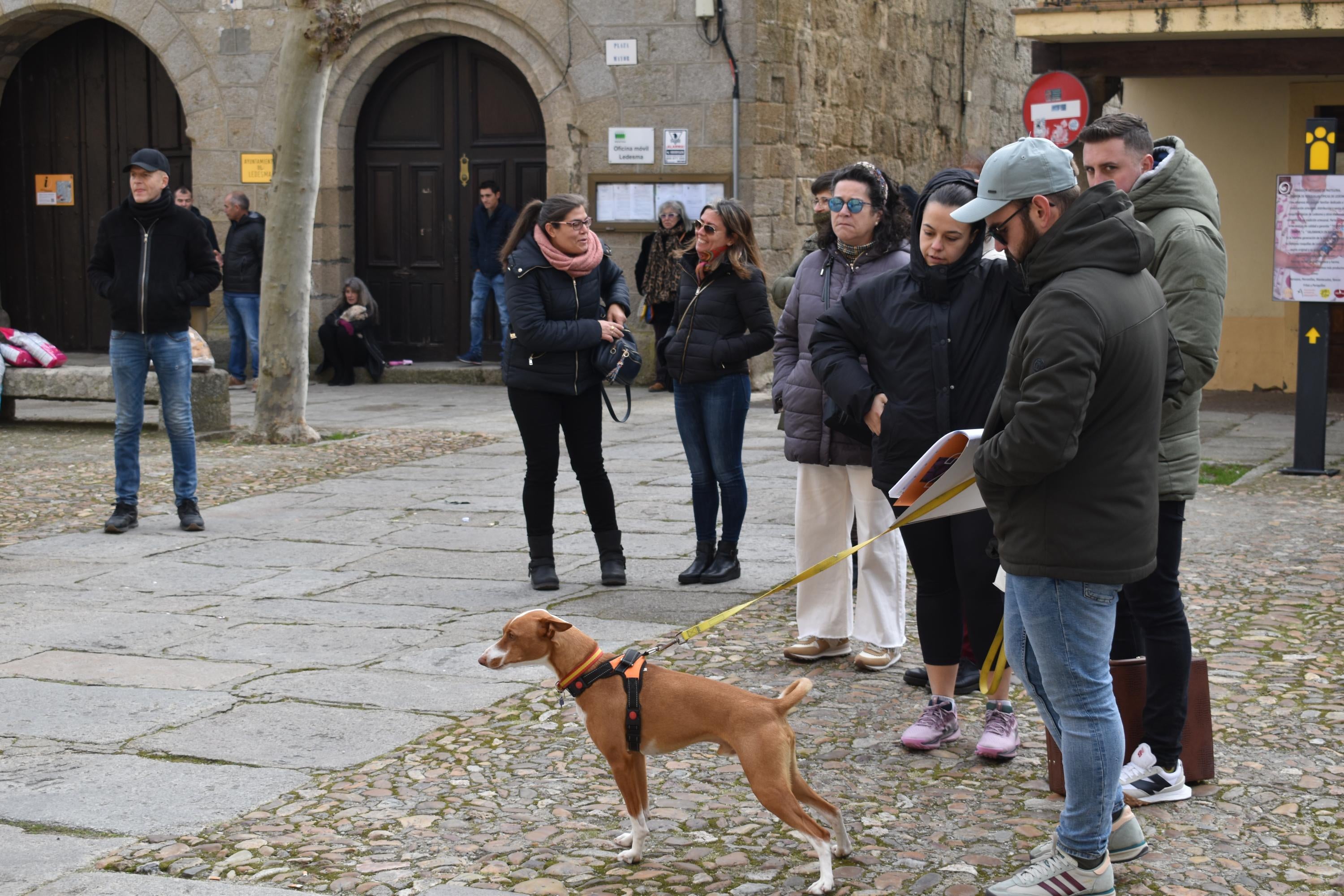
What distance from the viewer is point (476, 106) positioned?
1623 cm

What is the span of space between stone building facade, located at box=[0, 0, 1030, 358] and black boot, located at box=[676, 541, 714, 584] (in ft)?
27.6

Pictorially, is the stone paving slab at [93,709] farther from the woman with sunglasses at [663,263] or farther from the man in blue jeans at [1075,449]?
the woman with sunglasses at [663,263]

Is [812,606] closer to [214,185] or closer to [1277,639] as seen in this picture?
[1277,639]

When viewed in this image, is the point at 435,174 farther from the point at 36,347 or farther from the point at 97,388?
the point at 97,388

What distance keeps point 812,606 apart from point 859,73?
41.2 feet

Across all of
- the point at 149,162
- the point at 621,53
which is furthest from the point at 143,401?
the point at 621,53

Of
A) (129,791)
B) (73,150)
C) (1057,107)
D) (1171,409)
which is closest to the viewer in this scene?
(1171,409)

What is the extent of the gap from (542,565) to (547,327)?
1096 millimetres

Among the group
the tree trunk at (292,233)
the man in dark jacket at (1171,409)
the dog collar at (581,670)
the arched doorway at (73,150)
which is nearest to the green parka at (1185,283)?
the man in dark jacket at (1171,409)

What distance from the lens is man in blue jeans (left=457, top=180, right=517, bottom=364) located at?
1550 centimetres

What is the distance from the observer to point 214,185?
1673 centimetres

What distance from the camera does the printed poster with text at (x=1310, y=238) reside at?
32.6 feet

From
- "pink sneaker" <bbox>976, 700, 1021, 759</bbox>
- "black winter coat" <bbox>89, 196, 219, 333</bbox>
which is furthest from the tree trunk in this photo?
"pink sneaker" <bbox>976, 700, 1021, 759</bbox>

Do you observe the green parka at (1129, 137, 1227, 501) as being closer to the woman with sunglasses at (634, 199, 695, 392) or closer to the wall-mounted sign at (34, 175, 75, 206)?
the woman with sunglasses at (634, 199, 695, 392)
